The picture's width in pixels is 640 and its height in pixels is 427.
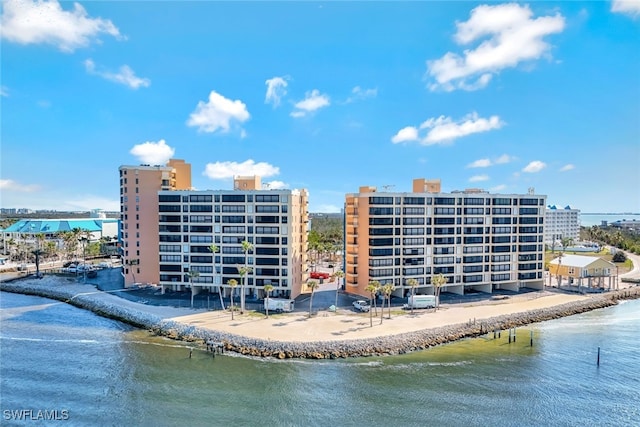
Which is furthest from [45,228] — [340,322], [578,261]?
[578,261]

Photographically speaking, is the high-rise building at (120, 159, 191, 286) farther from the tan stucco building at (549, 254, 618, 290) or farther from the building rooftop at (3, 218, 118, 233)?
the tan stucco building at (549, 254, 618, 290)

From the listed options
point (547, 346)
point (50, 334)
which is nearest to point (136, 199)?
point (50, 334)

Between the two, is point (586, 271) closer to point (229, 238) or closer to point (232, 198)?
point (229, 238)

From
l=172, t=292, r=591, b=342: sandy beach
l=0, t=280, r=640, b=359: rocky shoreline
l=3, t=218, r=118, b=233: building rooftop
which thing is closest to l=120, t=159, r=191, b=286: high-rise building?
l=0, t=280, r=640, b=359: rocky shoreline

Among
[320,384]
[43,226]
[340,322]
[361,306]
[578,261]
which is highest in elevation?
[43,226]

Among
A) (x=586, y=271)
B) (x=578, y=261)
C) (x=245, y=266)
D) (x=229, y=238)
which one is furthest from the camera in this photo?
(x=578, y=261)

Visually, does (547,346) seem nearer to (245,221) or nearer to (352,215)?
(352,215)
